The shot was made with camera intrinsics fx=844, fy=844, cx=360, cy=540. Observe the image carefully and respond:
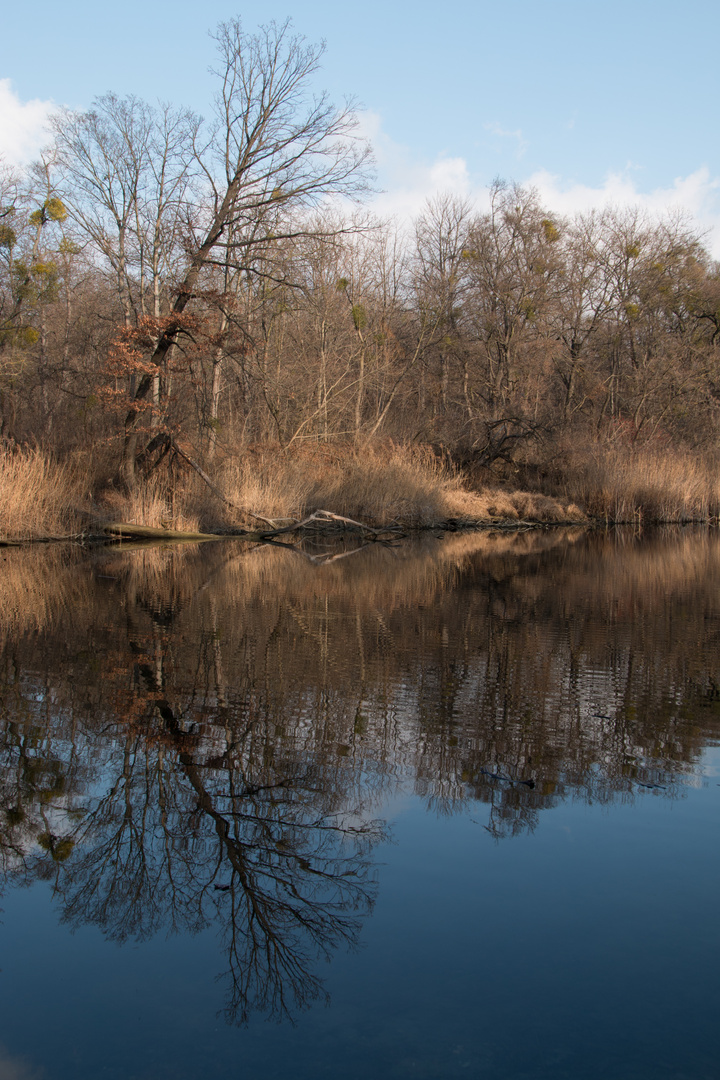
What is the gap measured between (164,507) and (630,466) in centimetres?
1737

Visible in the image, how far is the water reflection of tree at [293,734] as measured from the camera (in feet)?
11.1

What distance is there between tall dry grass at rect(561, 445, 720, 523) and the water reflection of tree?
1975cm

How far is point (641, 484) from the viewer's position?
98.7 feet

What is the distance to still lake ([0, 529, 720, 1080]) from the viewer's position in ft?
8.32

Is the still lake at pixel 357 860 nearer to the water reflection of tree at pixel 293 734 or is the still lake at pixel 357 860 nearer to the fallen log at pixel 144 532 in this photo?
the water reflection of tree at pixel 293 734

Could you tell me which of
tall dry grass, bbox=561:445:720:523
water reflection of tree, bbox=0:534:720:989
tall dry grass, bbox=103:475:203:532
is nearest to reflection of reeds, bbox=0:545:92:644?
water reflection of tree, bbox=0:534:720:989

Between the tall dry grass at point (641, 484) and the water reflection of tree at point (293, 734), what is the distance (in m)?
19.7

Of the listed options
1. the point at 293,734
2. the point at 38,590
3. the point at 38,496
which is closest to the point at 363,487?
the point at 38,496

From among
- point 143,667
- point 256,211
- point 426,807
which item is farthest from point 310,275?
point 426,807

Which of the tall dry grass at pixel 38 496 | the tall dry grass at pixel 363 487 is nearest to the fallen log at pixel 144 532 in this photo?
the tall dry grass at pixel 38 496

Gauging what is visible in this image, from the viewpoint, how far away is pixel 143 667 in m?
7.09

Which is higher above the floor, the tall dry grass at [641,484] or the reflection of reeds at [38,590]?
the tall dry grass at [641,484]

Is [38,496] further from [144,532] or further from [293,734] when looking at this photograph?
[293,734]

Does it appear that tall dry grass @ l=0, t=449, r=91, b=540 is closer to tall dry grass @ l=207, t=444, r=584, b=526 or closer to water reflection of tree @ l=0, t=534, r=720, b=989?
tall dry grass @ l=207, t=444, r=584, b=526
